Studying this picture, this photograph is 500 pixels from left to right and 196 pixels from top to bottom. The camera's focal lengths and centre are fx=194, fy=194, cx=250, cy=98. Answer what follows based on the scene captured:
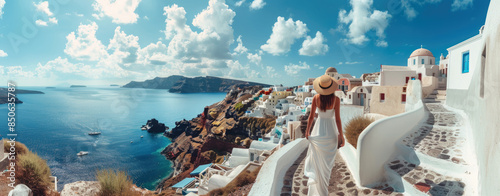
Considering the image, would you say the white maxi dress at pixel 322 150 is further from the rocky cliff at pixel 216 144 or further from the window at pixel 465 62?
the rocky cliff at pixel 216 144

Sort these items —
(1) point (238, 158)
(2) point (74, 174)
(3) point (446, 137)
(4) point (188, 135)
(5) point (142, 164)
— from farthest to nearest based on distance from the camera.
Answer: (4) point (188, 135) → (5) point (142, 164) → (2) point (74, 174) → (1) point (238, 158) → (3) point (446, 137)

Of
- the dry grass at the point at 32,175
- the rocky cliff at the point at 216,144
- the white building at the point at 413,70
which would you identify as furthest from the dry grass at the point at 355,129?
the rocky cliff at the point at 216,144

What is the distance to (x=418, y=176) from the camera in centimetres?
289

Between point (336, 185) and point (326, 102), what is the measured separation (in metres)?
1.74

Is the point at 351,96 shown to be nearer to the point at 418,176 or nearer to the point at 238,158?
the point at 238,158

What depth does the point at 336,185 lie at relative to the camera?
329 centimetres

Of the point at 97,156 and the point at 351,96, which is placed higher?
the point at 351,96

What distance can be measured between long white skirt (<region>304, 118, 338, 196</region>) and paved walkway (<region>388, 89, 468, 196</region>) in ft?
4.18

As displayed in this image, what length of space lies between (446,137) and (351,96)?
1615 centimetres

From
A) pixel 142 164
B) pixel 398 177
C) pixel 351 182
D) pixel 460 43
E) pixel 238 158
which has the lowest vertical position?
pixel 142 164

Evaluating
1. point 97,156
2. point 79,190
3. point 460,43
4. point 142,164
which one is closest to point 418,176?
point 460,43

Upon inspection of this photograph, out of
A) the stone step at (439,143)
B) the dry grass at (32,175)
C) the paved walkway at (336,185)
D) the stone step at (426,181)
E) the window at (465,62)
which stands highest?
the window at (465,62)

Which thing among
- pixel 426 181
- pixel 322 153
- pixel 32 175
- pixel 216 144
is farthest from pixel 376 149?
pixel 216 144

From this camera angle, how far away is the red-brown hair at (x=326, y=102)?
243 cm
